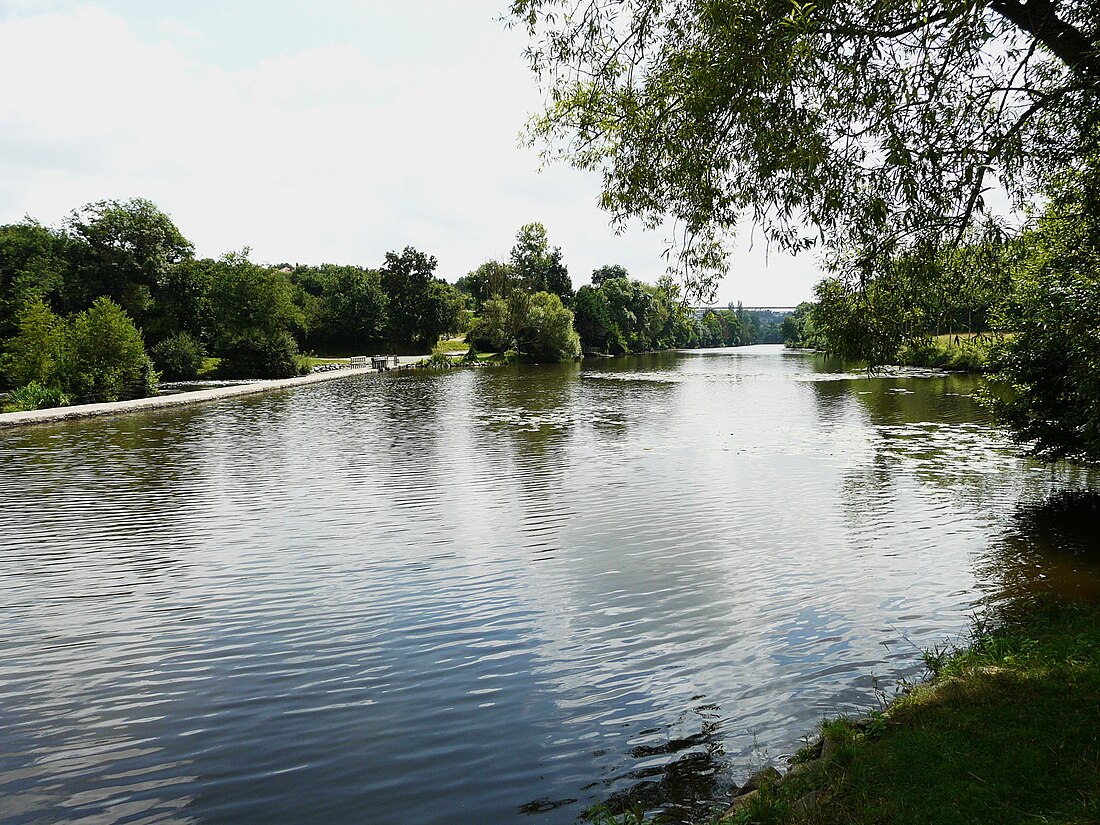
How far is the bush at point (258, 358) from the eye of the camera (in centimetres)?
5322

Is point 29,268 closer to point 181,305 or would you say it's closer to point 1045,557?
point 181,305

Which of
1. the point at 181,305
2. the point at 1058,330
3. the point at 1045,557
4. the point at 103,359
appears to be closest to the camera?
the point at 1045,557

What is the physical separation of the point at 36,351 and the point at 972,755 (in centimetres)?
3661

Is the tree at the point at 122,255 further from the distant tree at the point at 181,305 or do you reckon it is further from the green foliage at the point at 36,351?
the green foliage at the point at 36,351

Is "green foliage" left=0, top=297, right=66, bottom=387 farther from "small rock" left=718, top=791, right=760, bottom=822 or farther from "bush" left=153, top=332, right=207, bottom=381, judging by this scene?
"small rock" left=718, top=791, right=760, bottom=822

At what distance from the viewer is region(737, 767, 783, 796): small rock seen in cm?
471

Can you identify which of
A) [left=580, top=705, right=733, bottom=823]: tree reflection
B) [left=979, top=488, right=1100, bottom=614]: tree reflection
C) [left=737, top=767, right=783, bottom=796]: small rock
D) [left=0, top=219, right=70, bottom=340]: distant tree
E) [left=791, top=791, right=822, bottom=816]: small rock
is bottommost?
[left=979, top=488, right=1100, bottom=614]: tree reflection

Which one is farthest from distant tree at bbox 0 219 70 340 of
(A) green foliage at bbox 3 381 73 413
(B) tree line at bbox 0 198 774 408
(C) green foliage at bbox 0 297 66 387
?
(A) green foliage at bbox 3 381 73 413

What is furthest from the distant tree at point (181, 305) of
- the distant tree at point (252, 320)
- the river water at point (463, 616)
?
the river water at point (463, 616)

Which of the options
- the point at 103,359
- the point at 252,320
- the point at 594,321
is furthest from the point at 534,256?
the point at 103,359

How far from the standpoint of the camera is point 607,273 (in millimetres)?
120625

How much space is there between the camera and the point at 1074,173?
7609mm

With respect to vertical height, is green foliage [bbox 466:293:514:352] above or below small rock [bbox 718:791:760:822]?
above

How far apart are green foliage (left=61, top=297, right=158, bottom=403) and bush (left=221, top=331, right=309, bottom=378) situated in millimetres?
16413
